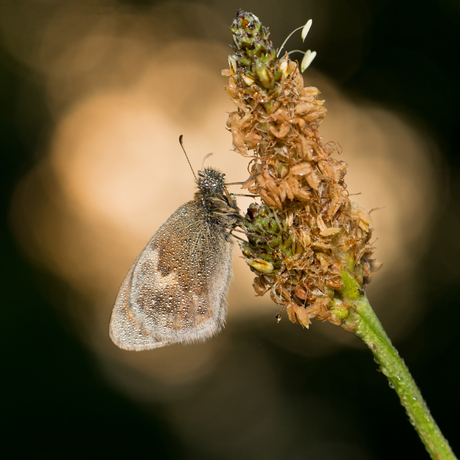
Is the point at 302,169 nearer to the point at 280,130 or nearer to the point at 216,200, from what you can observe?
the point at 280,130

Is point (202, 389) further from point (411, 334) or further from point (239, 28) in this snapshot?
point (239, 28)

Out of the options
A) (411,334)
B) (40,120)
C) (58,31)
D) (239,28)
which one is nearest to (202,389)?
(411,334)

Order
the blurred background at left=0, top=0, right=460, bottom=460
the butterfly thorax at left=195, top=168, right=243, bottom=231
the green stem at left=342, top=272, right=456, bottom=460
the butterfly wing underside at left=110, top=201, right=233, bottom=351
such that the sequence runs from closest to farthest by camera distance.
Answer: the green stem at left=342, top=272, right=456, bottom=460 < the butterfly thorax at left=195, top=168, right=243, bottom=231 < the butterfly wing underside at left=110, top=201, right=233, bottom=351 < the blurred background at left=0, top=0, right=460, bottom=460

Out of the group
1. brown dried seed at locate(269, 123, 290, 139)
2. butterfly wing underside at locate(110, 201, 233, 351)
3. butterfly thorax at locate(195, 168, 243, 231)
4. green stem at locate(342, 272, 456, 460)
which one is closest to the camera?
green stem at locate(342, 272, 456, 460)

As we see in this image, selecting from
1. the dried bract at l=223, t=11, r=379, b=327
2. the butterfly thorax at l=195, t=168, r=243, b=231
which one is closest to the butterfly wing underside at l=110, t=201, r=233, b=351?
the butterfly thorax at l=195, t=168, r=243, b=231

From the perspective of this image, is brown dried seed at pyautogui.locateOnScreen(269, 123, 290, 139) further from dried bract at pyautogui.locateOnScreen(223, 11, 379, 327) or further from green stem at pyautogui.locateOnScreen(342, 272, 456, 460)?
green stem at pyautogui.locateOnScreen(342, 272, 456, 460)

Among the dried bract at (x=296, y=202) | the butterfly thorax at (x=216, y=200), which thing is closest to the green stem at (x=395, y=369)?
the dried bract at (x=296, y=202)

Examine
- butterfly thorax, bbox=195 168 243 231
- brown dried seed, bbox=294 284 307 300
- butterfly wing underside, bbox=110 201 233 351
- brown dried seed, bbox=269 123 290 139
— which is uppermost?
brown dried seed, bbox=269 123 290 139
